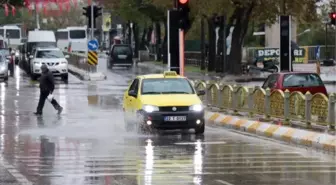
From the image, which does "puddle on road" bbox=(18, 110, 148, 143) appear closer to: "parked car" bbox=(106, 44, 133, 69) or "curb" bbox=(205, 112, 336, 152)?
"curb" bbox=(205, 112, 336, 152)

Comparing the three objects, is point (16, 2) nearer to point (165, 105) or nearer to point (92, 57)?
point (92, 57)

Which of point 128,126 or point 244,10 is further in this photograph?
point 244,10

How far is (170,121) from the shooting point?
20.9 meters

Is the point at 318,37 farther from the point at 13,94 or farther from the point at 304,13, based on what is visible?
the point at 13,94

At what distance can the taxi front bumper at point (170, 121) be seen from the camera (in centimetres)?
2091

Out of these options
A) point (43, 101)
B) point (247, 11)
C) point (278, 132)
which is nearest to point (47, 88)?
point (43, 101)

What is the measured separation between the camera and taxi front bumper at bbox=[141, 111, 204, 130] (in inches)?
823

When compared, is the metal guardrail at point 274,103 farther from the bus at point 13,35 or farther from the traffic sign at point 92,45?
the bus at point 13,35

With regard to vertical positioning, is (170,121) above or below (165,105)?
below

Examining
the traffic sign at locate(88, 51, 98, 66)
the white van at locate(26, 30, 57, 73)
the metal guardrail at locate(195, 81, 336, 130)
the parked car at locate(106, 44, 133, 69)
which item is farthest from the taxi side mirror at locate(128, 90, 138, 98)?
the parked car at locate(106, 44, 133, 69)

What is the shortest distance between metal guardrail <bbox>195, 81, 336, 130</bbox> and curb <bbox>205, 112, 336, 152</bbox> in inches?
17.5

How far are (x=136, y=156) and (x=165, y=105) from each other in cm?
438

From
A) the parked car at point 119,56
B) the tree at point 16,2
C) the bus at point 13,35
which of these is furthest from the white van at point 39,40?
the bus at point 13,35

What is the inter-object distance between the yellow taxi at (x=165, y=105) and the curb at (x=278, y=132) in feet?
5.24
